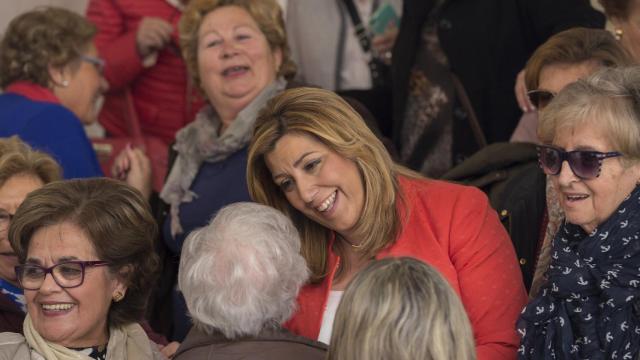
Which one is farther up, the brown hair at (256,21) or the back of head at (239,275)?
the brown hair at (256,21)

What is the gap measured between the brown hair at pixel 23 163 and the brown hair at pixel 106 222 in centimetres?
46

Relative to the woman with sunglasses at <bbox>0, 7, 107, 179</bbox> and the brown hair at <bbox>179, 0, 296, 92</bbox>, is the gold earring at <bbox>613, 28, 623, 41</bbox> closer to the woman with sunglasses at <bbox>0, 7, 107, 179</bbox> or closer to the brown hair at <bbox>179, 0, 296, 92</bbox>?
the brown hair at <bbox>179, 0, 296, 92</bbox>

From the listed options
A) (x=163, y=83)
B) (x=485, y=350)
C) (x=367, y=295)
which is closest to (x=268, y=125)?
(x=485, y=350)

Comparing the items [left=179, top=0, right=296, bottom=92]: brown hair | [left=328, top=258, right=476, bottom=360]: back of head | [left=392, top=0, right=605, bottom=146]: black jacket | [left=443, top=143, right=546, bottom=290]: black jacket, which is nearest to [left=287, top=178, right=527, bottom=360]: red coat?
[left=443, top=143, right=546, bottom=290]: black jacket

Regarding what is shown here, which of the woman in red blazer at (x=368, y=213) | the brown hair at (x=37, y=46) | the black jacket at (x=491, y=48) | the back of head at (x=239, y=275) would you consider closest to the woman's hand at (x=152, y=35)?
the brown hair at (x=37, y=46)

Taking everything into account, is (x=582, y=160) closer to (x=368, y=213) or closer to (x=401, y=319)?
(x=368, y=213)

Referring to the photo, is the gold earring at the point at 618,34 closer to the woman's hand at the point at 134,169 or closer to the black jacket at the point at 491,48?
the black jacket at the point at 491,48

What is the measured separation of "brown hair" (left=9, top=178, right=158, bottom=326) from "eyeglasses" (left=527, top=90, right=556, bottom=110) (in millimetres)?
1389

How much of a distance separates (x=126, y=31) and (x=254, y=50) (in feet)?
4.47

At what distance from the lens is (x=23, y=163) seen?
4.44 m

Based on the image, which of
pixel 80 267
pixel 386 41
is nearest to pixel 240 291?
pixel 80 267

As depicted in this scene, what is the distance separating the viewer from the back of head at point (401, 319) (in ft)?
9.58

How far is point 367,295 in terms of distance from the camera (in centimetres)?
298

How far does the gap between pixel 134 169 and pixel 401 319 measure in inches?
111
